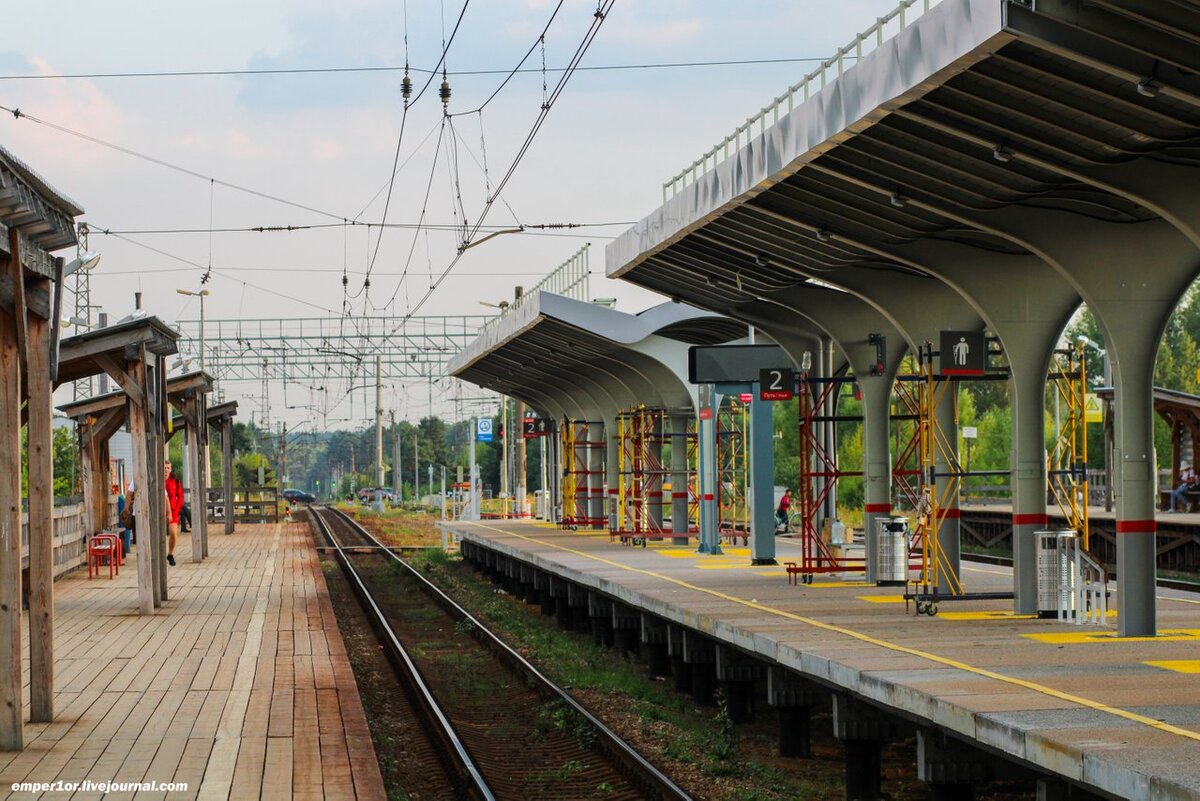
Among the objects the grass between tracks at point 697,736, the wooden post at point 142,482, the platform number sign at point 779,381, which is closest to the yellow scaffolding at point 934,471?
the grass between tracks at point 697,736

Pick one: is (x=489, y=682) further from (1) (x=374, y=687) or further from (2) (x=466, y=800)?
(2) (x=466, y=800)

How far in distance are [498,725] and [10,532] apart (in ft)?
18.3

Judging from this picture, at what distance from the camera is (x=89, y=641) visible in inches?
611

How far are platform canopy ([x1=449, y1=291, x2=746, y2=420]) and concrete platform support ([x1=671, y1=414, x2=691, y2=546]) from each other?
58cm

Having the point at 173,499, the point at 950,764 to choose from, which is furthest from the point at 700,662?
the point at 173,499

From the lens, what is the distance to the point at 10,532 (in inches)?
373

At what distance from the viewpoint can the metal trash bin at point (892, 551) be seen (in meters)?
16.9

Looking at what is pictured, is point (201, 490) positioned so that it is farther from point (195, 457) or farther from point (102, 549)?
point (102, 549)

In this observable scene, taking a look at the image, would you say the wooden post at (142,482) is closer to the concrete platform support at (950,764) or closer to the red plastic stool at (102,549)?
the red plastic stool at (102,549)

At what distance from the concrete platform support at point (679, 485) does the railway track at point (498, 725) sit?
211 inches

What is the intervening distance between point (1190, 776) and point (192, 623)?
13031 millimetres

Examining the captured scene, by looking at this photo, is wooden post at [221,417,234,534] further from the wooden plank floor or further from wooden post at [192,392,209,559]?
the wooden plank floor

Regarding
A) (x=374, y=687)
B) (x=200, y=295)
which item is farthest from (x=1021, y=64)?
(x=200, y=295)

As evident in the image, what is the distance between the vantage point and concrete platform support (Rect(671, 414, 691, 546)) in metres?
27.5
